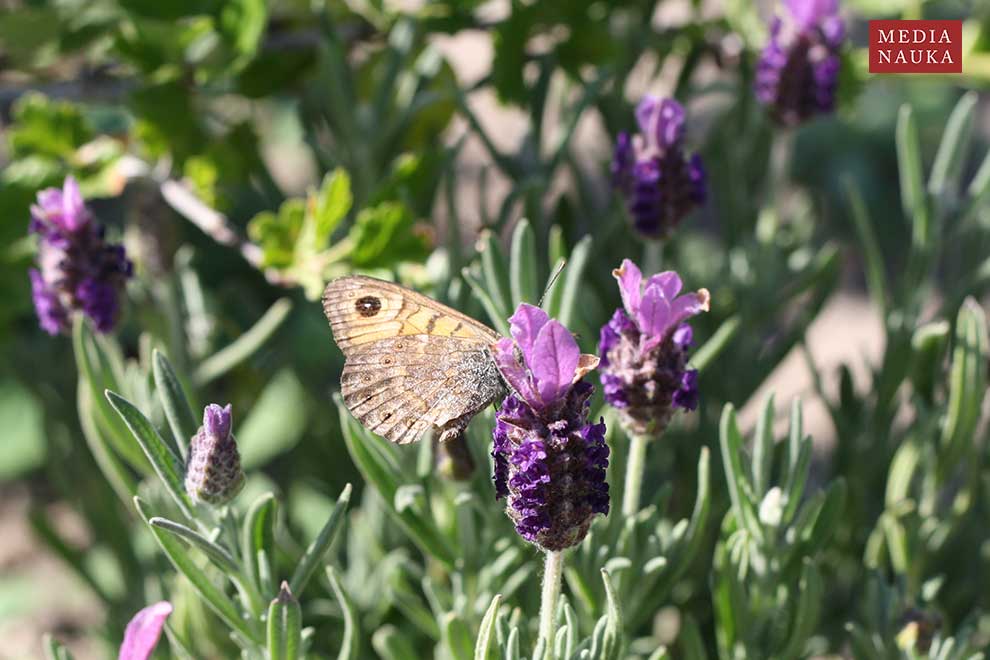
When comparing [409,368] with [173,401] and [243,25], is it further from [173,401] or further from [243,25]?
[243,25]

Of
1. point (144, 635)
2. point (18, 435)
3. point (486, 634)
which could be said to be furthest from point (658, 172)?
point (18, 435)

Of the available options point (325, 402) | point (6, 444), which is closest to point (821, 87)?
point (325, 402)

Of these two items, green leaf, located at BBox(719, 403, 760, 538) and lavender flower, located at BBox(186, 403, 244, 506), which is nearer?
lavender flower, located at BBox(186, 403, 244, 506)

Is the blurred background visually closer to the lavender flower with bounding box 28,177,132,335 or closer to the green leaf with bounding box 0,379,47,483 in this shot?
the lavender flower with bounding box 28,177,132,335

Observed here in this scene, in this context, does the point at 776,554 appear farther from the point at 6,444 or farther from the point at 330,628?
the point at 6,444

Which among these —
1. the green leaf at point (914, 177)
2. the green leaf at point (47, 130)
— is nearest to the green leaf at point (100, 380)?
the green leaf at point (47, 130)

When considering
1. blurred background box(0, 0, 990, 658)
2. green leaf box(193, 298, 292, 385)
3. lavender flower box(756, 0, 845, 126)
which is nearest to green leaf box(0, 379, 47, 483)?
blurred background box(0, 0, 990, 658)

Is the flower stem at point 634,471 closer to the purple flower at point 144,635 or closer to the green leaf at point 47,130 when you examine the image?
the purple flower at point 144,635
